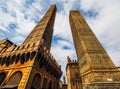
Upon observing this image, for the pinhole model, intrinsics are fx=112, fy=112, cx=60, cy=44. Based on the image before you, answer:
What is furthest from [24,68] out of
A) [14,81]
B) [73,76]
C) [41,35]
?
[73,76]

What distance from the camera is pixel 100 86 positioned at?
541 inches

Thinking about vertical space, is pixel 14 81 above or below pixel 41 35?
below

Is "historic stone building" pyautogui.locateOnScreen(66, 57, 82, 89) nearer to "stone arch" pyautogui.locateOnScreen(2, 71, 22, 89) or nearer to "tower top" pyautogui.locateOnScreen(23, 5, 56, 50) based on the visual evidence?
"tower top" pyautogui.locateOnScreen(23, 5, 56, 50)

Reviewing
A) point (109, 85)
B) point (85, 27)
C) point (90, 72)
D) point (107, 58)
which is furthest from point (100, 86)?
point (85, 27)

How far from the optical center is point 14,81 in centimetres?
1155

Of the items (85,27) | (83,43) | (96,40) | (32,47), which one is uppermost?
(85,27)

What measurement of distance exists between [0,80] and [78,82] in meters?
18.0

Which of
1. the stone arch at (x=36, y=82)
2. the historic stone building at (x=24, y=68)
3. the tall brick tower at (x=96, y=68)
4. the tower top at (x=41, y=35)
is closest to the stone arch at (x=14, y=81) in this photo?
the historic stone building at (x=24, y=68)

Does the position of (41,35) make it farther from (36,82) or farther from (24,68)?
Answer: (36,82)

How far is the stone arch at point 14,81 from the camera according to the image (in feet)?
35.5

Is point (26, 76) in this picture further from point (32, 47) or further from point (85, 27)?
point (85, 27)

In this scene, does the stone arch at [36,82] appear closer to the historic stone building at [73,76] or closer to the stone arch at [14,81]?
the stone arch at [14,81]

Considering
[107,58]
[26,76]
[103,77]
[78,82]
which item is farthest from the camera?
[78,82]

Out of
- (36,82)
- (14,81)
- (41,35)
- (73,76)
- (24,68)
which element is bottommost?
(14,81)
